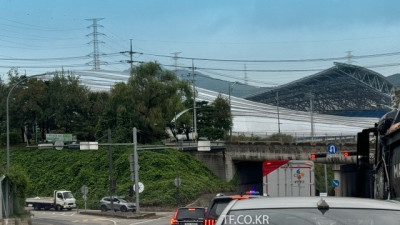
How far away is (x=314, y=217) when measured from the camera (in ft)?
17.9

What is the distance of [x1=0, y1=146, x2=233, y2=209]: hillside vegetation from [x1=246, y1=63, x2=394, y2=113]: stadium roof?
52008mm

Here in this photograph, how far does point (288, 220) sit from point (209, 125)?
80.3 meters

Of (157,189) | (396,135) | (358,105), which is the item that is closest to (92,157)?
(157,189)

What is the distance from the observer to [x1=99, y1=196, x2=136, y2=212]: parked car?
58344 millimetres

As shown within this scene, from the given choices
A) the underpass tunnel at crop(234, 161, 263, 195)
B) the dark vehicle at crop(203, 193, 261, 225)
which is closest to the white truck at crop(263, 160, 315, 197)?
the dark vehicle at crop(203, 193, 261, 225)

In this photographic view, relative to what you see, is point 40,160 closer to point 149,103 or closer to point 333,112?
point 149,103

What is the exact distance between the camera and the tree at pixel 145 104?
245 ft

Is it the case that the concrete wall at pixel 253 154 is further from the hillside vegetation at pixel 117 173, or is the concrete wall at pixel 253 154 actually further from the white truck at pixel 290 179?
the white truck at pixel 290 179

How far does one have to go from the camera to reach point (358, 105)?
138 m

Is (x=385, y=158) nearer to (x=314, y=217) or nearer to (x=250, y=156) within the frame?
(x=314, y=217)

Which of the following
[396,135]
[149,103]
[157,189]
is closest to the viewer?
[396,135]

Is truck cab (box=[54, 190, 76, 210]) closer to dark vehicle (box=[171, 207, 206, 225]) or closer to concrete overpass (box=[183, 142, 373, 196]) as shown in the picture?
concrete overpass (box=[183, 142, 373, 196])

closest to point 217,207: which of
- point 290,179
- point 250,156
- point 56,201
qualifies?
point 290,179

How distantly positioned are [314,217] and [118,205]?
55.0m
